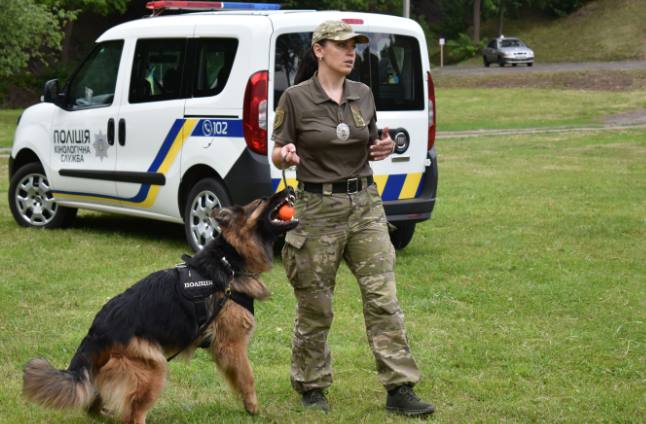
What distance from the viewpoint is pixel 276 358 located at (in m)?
6.21

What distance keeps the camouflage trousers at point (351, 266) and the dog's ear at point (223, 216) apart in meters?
0.41

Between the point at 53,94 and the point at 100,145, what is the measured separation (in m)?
0.88

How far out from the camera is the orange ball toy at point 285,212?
16.1 ft

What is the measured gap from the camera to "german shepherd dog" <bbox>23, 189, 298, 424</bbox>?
175 inches

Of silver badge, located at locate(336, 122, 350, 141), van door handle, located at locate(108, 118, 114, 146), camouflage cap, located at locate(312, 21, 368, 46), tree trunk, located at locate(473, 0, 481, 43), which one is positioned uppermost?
camouflage cap, located at locate(312, 21, 368, 46)

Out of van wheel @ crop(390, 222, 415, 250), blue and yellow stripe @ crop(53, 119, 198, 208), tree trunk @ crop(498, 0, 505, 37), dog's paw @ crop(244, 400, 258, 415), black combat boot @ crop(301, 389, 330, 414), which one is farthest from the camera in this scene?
tree trunk @ crop(498, 0, 505, 37)

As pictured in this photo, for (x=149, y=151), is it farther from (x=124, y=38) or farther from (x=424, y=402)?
(x=424, y=402)

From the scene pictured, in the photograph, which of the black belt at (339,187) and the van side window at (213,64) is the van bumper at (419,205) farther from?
the black belt at (339,187)

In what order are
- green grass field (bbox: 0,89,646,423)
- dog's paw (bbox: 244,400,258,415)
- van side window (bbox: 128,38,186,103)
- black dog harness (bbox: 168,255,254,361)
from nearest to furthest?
black dog harness (bbox: 168,255,254,361), dog's paw (bbox: 244,400,258,415), green grass field (bbox: 0,89,646,423), van side window (bbox: 128,38,186,103)

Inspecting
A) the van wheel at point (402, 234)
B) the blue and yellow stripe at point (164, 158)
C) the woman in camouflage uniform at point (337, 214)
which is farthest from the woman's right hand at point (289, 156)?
the van wheel at point (402, 234)

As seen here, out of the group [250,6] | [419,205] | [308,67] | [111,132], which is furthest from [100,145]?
[308,67]

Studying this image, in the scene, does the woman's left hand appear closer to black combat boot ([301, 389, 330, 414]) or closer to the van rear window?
black combat boot ([301, 389, 330, 414])

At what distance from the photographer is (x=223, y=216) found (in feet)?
15.9

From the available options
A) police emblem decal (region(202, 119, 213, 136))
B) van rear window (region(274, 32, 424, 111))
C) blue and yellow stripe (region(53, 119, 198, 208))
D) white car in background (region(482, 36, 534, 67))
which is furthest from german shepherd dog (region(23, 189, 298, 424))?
white car in background (region(482, 36, 534, 67))
